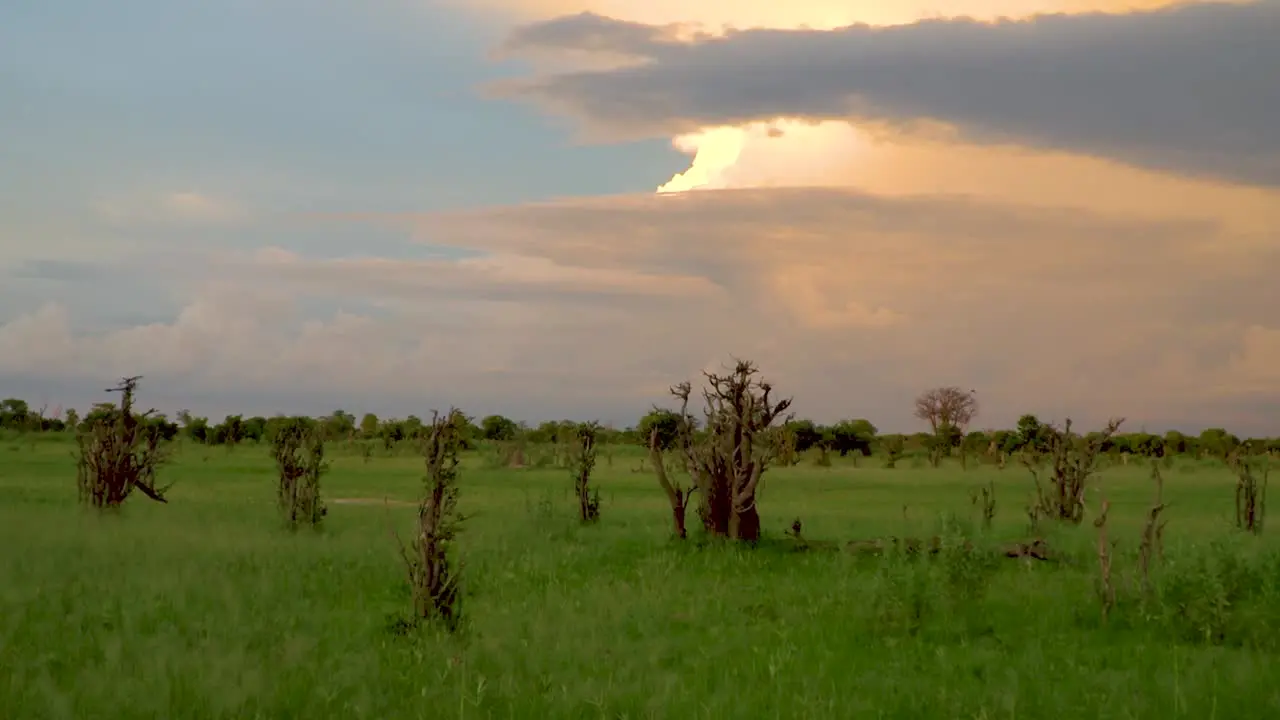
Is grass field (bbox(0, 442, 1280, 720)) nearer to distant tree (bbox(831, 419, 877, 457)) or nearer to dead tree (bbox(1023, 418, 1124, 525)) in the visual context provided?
dead tree (bbox(1023, 418, 1124, 525))

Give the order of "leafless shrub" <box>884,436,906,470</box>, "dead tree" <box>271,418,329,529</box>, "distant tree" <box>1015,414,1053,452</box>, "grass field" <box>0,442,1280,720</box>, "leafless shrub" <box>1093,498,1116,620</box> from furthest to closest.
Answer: "distant tree" <box>1015,414,1053,452</box>
"leafless shrub" <box>884,436,906,470</box>
"dead tree" <box>271,418,329,529</box>
"leafless shrub" <box>1093,498,1116,620</box>
"grass field" <box>0,442,1280,720</box>

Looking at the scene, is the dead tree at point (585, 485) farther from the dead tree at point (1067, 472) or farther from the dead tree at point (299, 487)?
the dead tree at point (1067, 472)

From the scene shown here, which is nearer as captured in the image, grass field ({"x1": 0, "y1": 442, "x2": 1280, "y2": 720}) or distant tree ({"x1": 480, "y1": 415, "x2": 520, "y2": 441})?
grass field ({"x1": 0, "y1": 442, "x2": 1280, "y2": 720})

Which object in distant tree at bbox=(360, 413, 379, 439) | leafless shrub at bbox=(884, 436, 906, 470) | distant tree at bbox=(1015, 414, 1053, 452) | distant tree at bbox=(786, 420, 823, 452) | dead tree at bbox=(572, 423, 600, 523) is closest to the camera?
dead tree at bbox=(572, 423, 600, 523)

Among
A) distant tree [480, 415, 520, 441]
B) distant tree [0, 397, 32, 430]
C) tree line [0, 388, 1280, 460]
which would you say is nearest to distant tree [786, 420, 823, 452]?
tree line [0, 388, 1280, 460]

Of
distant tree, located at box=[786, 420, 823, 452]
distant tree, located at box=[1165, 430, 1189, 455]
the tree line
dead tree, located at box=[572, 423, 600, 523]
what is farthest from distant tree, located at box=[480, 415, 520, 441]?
dead tree, located at box=[572, 423, 600, 523]

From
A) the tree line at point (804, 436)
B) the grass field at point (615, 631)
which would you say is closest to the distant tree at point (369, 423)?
the tree line at point (804, 436)

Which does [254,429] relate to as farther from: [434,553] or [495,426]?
[434,553]

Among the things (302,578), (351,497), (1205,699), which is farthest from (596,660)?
(351,497)

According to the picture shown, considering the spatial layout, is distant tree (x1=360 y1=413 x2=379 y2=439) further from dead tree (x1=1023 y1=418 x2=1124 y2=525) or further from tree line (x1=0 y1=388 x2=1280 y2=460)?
dead tree (x1=1023 y1=418 x2=1124 y2=525)

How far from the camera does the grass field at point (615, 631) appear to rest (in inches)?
397

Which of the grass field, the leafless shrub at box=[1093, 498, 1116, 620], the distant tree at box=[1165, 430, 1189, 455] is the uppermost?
the distant tree at box=[1165, 430, 1189, 455]

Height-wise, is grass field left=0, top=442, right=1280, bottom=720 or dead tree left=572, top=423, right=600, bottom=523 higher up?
dead tree left=572, top=423, right=600, bottom=523

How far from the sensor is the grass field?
10.1 metres
